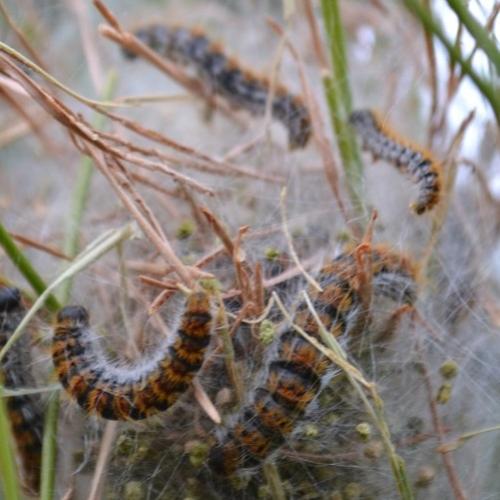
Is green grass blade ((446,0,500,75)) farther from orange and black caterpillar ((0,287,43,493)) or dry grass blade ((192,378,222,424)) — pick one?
orange and black caterpillar ((0,287,43,493))

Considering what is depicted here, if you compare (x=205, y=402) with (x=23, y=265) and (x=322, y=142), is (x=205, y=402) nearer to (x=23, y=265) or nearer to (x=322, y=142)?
(x=23, y=265)

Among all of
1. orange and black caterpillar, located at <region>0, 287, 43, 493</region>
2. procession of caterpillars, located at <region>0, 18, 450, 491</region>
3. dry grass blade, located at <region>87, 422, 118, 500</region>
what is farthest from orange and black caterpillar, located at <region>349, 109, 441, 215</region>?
orange and black caterpillar, located at <region>0, 287, 43, 493</region>

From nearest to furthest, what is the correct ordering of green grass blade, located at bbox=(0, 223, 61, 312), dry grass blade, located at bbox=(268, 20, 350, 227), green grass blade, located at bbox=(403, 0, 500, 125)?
green grass blade, located at bbox=(403, 0, 500, 125) → green grass blade, located at bbox=(0, 223, 61, 312) → dry grass blade, located at bbox=(268, 20, 350, 227)

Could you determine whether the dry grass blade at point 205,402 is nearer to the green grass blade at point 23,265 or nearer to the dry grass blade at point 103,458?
the dry grass blade at point 103,458

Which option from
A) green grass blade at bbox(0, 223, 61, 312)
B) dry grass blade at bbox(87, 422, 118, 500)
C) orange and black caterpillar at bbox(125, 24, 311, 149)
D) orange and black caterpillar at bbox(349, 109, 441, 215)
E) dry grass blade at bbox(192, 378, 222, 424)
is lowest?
dry grass blade at bbox(87, 422, 118, 500)

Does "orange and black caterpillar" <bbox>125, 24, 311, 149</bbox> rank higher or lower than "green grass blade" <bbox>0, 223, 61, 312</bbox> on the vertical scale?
higher

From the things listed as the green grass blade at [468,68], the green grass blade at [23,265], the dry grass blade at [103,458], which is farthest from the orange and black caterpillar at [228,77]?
the dry grass blade at [103,458]

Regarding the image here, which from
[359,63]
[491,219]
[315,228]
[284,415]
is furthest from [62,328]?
[359,63]

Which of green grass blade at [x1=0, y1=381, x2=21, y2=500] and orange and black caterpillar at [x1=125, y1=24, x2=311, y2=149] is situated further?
orange and black caterpillar at [x1=125, y1=24, x2=311, y2=149]
